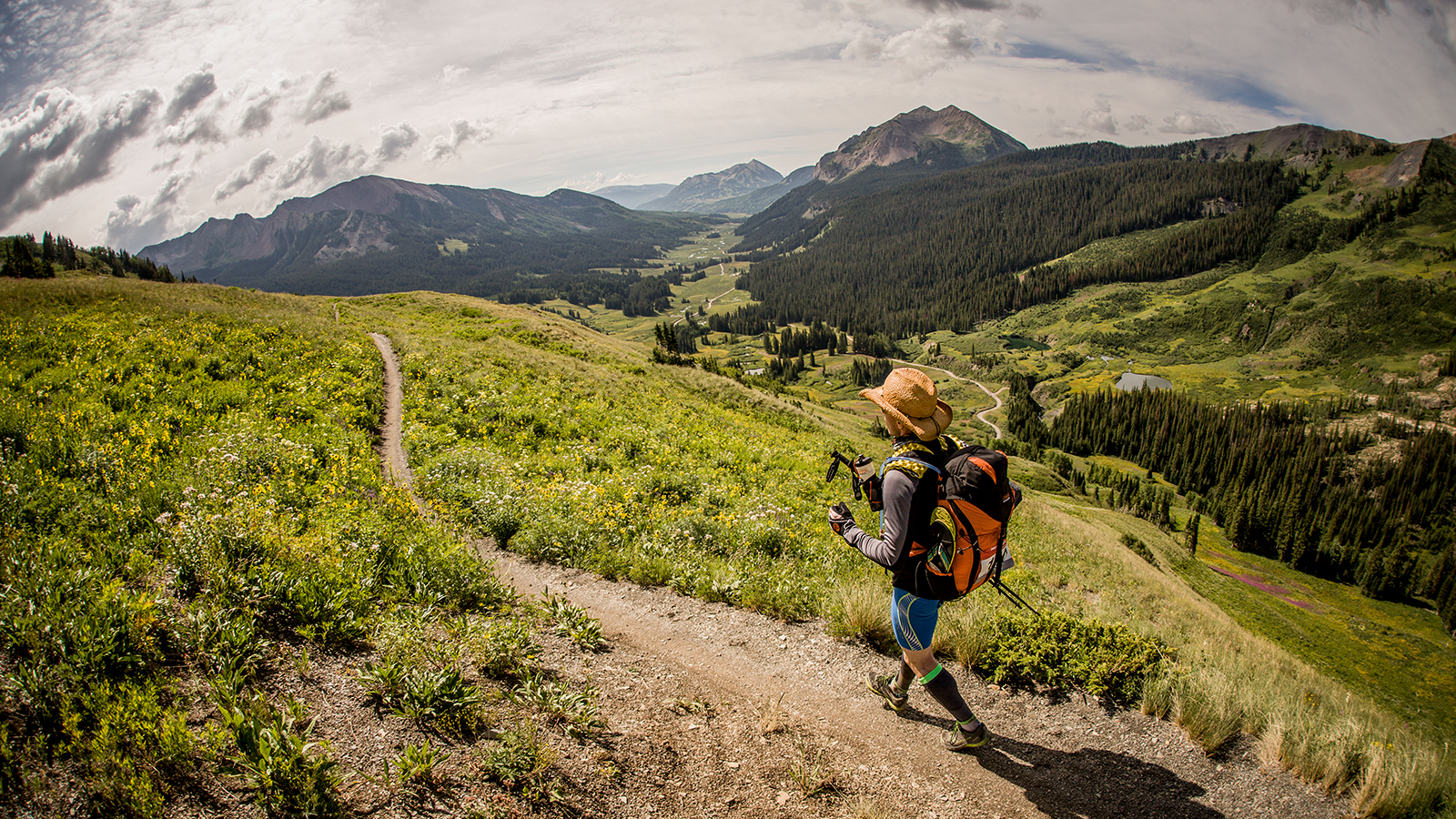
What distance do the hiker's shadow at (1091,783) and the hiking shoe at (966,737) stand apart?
6.9 inches

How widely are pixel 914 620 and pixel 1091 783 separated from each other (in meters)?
2.28

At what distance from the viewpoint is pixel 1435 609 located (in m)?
96.5

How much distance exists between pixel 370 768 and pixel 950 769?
5.49 m

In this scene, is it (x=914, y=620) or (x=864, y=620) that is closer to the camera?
(x=914, y=620)

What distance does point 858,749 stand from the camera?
5980mm

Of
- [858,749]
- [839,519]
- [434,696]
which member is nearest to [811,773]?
[858,749]

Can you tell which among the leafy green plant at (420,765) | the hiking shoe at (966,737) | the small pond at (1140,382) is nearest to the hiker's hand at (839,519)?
the hiking shoe at (966,737)

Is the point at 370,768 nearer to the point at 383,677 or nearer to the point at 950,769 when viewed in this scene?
the point at 383,677

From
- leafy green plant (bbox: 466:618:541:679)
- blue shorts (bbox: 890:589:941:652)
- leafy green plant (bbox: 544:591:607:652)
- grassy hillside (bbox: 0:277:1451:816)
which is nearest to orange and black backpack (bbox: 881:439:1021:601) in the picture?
blue shorts (bbox: 890:589:941:652)

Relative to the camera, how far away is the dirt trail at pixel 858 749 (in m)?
5.26

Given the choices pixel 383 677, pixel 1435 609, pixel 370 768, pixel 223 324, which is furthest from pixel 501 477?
pixel 1435 609

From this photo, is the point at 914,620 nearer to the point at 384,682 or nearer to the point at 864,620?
the point at 864,620

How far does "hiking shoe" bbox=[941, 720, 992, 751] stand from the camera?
19.5ft

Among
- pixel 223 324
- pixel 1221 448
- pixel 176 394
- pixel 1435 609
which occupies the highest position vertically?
pixel 223 324
